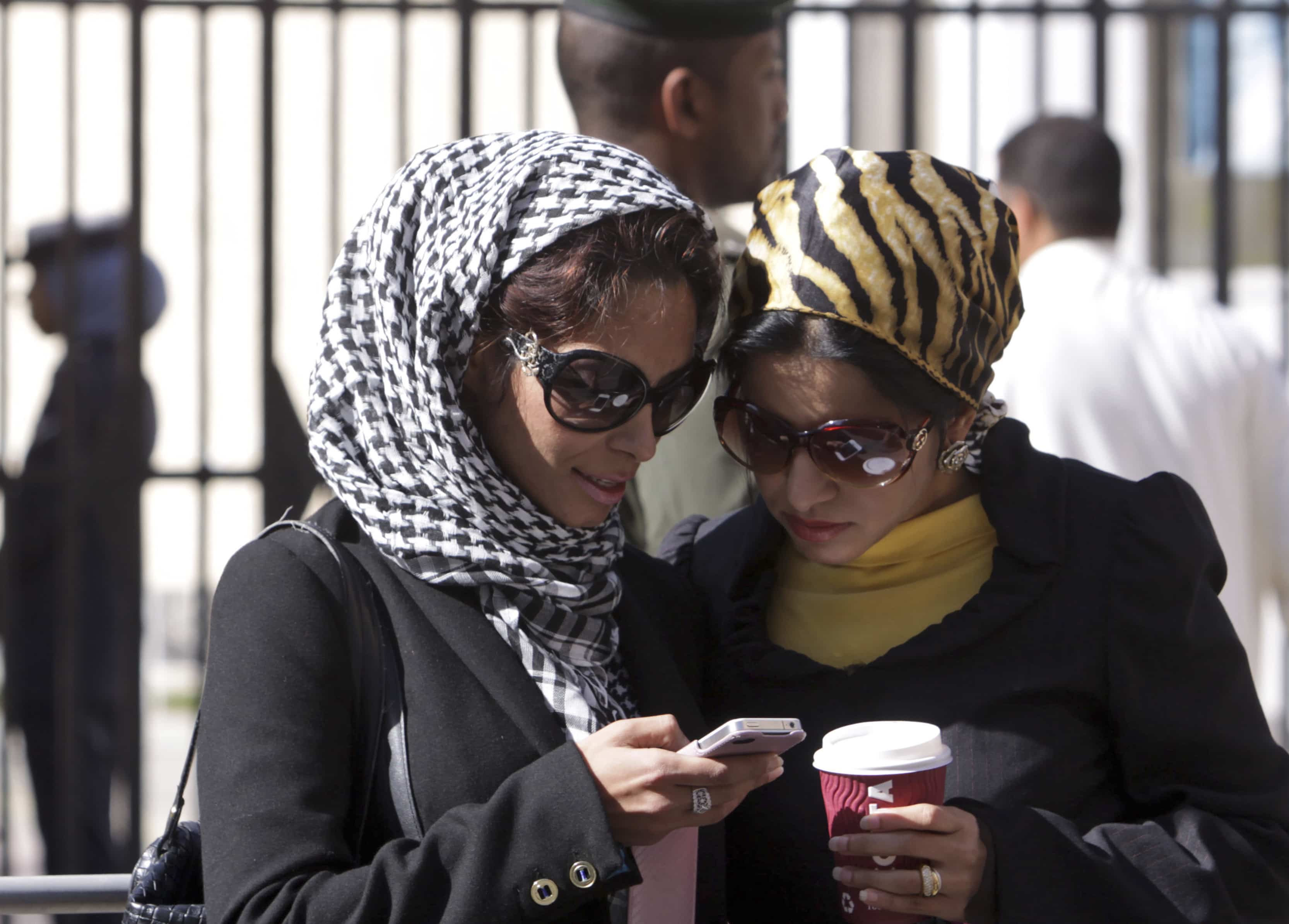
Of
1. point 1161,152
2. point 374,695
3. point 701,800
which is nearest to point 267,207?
point 1161,152

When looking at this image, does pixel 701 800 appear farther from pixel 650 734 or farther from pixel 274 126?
pixel 274 126

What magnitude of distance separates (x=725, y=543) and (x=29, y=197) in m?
5.04

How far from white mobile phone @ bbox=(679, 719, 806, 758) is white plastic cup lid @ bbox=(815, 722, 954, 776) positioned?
0.29 feet

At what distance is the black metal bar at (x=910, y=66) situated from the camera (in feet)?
13.7

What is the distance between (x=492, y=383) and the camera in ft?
5.57

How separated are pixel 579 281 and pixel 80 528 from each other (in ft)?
10.1

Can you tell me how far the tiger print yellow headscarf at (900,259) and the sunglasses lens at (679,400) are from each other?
0.11 meters

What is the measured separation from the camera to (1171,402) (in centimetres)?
328

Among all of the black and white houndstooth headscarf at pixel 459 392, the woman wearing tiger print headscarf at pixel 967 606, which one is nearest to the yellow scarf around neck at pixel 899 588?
the woman wearing tiger print headscarf at pixel 967 606

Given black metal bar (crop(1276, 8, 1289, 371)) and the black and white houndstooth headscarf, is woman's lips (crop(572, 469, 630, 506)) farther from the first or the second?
black metal bar (crop(1276, 8, 1289, 371))

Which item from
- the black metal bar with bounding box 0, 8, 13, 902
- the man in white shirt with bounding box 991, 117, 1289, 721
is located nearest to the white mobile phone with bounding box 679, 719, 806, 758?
the man in white shirt with bounding box 991, 117, 1289, 721

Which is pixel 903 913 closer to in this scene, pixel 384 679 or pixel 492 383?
pixel 384 679

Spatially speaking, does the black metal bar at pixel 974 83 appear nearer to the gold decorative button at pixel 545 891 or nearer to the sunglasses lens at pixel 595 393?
the sunglasses lens at pixel 595 393

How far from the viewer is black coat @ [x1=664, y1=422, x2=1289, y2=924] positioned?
1604mm
